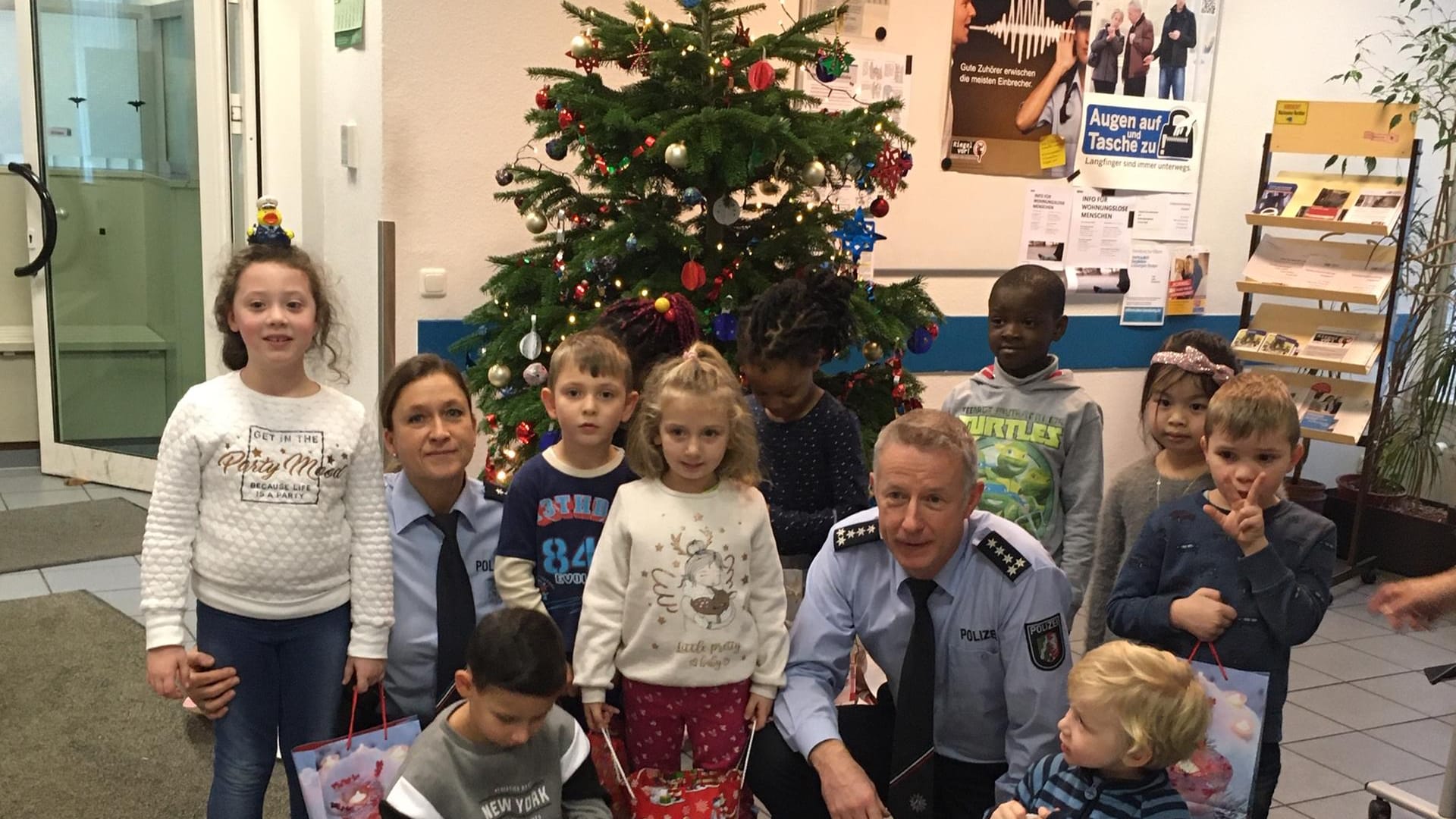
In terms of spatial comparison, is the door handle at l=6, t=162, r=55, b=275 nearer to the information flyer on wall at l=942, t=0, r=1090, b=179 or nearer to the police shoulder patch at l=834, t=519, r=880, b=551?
the information flyer on wall at l=942, t=0, r=1090, b=179

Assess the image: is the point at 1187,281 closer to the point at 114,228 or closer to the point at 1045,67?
the point at 1045,67

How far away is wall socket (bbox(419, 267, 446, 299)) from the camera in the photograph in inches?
152

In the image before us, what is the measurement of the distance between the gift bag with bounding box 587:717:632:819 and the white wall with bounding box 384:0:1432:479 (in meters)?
2.13

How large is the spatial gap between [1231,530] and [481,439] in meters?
2.63

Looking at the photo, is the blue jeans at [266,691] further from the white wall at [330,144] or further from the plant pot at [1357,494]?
the plant pot at [1357,494]

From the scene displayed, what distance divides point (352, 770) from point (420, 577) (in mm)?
367

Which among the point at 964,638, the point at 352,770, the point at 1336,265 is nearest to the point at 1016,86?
the point at 1336,265

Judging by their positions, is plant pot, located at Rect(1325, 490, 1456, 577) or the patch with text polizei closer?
the patch with text polizei

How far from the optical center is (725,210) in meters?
2.97

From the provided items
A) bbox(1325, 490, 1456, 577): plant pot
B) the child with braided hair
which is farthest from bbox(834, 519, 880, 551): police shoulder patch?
bbox(1325, 490, 1456, 577): plant pot

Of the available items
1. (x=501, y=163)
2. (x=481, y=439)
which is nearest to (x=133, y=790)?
(x=481, y=439)

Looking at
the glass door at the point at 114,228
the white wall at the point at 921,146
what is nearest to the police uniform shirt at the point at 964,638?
the white wall at the point at 921,146

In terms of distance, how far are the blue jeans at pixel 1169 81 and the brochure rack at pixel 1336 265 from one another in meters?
0.44

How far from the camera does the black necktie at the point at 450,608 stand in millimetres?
Result: 2168
